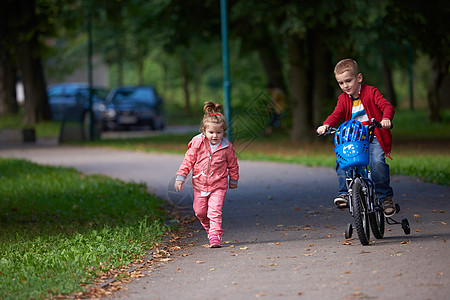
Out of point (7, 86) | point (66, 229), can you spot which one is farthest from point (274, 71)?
point (66, 229)

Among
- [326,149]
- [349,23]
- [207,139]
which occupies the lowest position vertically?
[326,149]

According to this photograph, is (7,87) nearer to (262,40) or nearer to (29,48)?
(29,48)

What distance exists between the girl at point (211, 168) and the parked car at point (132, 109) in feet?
84.6

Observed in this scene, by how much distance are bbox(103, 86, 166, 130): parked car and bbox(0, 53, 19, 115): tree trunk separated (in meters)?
5.31

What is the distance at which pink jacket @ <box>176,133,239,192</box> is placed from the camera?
7.43 metres

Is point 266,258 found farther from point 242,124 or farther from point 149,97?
point 149,97

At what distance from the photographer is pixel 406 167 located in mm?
13758

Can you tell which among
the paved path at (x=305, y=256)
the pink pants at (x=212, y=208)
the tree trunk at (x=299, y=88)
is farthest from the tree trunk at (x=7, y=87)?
the pink pants at (x=212, y=208)

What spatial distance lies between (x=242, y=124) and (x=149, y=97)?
2052 cm

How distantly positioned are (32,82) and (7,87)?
21.3 ft

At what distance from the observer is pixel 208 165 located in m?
7.43

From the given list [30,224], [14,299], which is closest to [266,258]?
[14,299]

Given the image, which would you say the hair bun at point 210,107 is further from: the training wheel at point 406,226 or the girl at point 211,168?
the training wheel at point 406,226

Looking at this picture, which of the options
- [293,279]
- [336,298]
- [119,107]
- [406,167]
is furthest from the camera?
[119,107]
